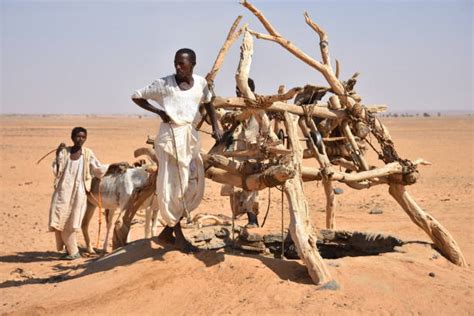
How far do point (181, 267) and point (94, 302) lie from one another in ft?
2.87

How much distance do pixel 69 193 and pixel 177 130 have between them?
333 cm

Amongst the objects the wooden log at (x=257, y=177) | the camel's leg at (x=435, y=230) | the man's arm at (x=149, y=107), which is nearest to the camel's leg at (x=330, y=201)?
the camel's leg at (x=435, y=230)

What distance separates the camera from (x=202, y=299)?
552 centimetres

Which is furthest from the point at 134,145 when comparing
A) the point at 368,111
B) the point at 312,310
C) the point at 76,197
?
the point at 312,310

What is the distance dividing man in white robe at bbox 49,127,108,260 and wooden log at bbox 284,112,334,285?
145 inches

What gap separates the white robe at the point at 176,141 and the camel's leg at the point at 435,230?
8.96 ft

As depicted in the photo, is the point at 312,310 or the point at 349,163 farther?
the point at 349,163

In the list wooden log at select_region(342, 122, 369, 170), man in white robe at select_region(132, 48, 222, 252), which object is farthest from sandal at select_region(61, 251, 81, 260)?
wooden log at select_region(342, 122, 369, 170)

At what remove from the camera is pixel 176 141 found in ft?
20.0

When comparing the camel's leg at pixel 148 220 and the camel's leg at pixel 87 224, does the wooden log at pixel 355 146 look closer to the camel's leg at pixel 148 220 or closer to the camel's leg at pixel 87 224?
the camel's leg at pixel 148 220

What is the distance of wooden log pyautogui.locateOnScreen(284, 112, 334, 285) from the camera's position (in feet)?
18.5

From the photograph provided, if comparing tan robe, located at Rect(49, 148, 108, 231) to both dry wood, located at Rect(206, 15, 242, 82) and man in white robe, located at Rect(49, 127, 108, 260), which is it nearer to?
man in white robe, located at Rect(49, 127, 108, 260)

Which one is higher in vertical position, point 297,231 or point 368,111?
point 368,111

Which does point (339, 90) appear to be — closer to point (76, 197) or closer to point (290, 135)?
point (290, 135)
